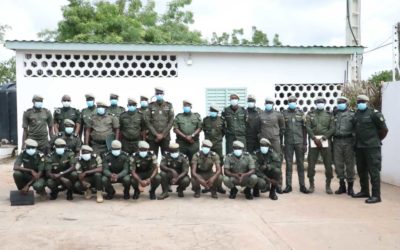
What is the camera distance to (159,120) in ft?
29.1

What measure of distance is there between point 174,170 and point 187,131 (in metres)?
0.91

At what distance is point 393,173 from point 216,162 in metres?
3.67

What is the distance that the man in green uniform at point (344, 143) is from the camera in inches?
323

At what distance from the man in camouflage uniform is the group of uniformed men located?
0.06 feet

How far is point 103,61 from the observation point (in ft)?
37.8

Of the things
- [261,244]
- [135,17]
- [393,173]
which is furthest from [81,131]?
[135,17]

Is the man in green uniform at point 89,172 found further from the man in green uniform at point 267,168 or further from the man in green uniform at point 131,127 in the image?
the man in green uniform at point 267,168

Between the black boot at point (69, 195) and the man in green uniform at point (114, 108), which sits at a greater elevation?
the man in green uniform at point (114, 108)

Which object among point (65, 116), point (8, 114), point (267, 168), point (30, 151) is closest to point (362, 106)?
point (267, 168)

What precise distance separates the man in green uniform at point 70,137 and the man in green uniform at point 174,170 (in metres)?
1.56

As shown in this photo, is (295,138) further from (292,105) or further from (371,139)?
(371,139)

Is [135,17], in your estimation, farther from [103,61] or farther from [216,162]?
[216,162]

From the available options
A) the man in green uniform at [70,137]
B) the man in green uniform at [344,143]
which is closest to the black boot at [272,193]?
A: the man in green uniform at [344,143]

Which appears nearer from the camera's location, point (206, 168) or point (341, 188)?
point (206, 168)
